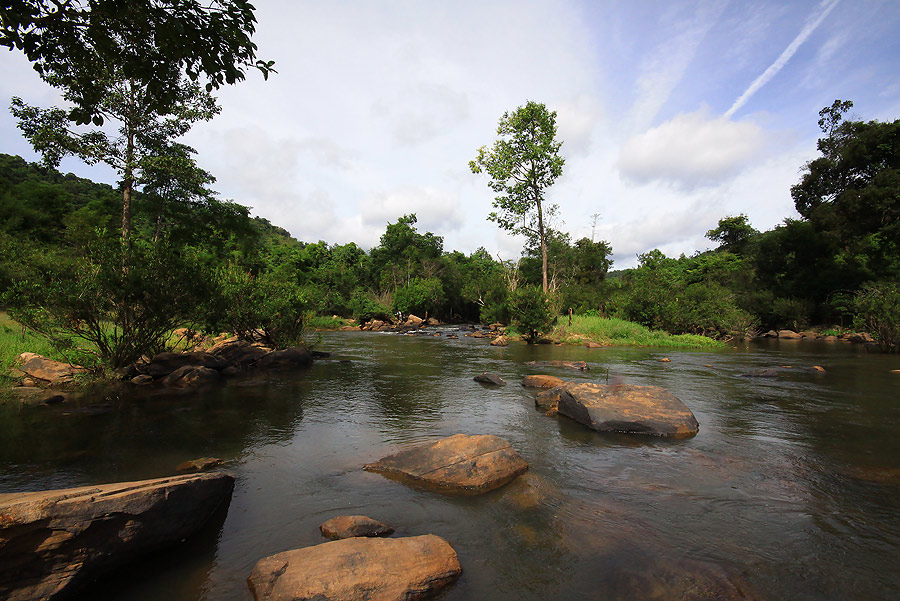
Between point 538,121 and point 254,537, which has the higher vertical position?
point 538,121

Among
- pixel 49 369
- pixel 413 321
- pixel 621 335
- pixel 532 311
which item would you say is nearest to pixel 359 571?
pixel 49 369

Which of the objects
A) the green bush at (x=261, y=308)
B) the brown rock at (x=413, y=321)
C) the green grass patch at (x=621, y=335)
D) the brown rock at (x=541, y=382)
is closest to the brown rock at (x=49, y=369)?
the green bush at (x=261, y=308)

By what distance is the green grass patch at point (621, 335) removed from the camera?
86.3 feet

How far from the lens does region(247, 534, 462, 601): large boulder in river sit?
10.6 ft

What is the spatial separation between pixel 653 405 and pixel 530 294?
59.6 ft

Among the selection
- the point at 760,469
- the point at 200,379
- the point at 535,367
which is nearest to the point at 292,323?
the point at 200,379

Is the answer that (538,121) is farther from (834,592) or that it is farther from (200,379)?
(834,592)

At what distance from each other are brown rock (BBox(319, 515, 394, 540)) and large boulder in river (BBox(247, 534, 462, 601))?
415 millimetres

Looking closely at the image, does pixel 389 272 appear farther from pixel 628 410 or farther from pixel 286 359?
pixel 628 410

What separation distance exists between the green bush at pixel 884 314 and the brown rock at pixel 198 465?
28.9m

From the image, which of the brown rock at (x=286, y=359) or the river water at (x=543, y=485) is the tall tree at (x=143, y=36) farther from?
the brown rock at (x=286, y=359)

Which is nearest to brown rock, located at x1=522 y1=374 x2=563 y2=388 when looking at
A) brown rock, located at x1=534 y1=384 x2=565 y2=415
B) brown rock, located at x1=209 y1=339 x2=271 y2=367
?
brown rock, located at x1=534 y1=384 x2=565 y2=415

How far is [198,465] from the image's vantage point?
6160 millimetres

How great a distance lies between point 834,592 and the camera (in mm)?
3480
